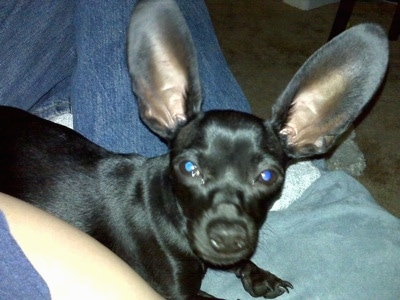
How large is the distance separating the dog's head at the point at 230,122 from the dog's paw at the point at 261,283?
0.80 feet

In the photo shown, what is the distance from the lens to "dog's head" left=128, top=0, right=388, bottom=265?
1.42 meters

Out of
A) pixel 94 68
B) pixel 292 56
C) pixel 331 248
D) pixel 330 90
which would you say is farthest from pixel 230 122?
pixel 292 56

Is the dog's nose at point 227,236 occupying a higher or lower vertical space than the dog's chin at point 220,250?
higher

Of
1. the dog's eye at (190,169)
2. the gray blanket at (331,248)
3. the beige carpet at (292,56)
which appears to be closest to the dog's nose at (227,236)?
the dog's eye at (190,169)

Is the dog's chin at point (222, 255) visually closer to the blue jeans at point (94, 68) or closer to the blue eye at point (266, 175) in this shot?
the blue eye at point (266, 175)

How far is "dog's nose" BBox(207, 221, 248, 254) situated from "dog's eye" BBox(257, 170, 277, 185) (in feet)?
0.58

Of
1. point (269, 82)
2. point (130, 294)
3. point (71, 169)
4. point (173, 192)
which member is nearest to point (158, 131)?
point (173, 192)

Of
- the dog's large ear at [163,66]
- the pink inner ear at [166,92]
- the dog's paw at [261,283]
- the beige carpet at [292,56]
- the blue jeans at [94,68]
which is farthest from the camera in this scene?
the beige carpet at [292,56]

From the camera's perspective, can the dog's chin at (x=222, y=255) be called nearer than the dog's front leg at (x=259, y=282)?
Yes

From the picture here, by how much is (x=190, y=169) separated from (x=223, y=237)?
0.24 m

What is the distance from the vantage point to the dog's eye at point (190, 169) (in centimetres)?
157

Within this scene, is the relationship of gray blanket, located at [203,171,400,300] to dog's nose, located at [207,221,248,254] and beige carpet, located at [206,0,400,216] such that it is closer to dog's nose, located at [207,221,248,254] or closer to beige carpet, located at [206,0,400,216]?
dog's nose, located at [207,221,248,254]

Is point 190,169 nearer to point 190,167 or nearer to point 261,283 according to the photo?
point 190,167

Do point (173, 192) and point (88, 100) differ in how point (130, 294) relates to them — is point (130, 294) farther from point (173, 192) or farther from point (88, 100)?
point (88, 100)
